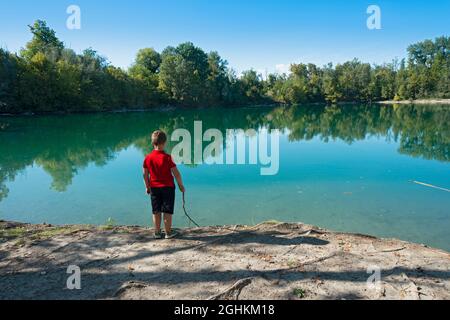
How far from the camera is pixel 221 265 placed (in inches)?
194

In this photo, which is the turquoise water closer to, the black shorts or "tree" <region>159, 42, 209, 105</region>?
the black shorts

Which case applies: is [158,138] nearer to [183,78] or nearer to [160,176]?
[160,176]

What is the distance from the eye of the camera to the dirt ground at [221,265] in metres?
4.22

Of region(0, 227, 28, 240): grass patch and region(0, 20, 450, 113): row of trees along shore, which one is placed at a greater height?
region(0, 20, 450, 113): row of trees along shore

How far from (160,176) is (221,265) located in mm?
1986

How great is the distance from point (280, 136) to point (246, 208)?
68.2 feet

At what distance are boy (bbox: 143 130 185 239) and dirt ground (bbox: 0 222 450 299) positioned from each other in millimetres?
643

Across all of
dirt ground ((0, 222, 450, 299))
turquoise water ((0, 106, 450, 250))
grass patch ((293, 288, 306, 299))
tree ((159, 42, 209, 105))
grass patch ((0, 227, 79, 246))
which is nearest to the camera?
grass patch ((293, 288, 306, 299))

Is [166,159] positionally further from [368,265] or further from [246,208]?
[246,208]

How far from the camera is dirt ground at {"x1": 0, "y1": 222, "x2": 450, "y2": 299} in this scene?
422cm

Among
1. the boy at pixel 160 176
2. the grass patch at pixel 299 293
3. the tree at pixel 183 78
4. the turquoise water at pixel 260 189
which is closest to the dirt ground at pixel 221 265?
the grass patch at pixel 299 293

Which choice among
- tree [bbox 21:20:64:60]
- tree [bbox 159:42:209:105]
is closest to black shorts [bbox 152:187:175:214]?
tree [bbox 21:20:64:60]

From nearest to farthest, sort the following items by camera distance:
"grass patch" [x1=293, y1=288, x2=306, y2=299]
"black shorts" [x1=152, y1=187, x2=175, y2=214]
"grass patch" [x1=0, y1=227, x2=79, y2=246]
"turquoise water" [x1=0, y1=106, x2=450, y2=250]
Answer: "grass patch" [x1=293, y1=288, x2=306, y2=299]
"black shorts" [x1=152, y1=187, x2=175, y2=214]
"grass patch" [x1=0, y1=227, x2=79, y2=246]
"turquoise water" [x1=0, y1=106, x2=450, y2=250]

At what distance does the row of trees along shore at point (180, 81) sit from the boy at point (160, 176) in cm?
4852
